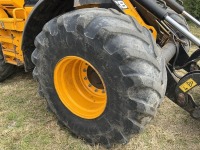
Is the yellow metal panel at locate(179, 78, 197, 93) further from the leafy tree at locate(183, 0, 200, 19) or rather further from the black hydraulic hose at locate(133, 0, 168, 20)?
the leafy tree at locate(183, 0, 200, 19)

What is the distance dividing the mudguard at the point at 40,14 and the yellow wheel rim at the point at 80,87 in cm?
64

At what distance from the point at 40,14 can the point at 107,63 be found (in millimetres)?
1170

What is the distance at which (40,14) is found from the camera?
3312 millimetres

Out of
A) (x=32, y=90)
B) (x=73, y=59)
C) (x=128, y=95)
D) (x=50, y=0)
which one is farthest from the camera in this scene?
(x=32, y=90)

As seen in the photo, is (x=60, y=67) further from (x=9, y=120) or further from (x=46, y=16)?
(x=9, y=120)

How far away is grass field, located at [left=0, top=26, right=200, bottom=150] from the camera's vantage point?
314cm

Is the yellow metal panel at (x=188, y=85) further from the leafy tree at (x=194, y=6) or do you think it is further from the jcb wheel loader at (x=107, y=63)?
the leafy tree at (x=194, y=6)

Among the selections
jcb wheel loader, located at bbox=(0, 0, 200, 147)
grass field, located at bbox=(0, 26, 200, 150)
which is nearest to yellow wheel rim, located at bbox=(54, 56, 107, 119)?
jcb wheel loader, located at bbox=(0, 0, 200, 147)

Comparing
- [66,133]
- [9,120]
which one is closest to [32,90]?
[9,120]

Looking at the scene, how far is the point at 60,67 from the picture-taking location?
9.94 ft

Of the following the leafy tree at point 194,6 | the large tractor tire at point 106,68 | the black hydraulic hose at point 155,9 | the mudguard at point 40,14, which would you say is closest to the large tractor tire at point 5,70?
the mudguard at point 40,14

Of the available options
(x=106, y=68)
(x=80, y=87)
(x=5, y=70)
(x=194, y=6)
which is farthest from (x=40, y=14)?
(x=194, y=6)

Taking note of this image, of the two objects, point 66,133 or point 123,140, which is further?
point 66,133

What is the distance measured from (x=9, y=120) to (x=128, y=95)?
1.77 metres
